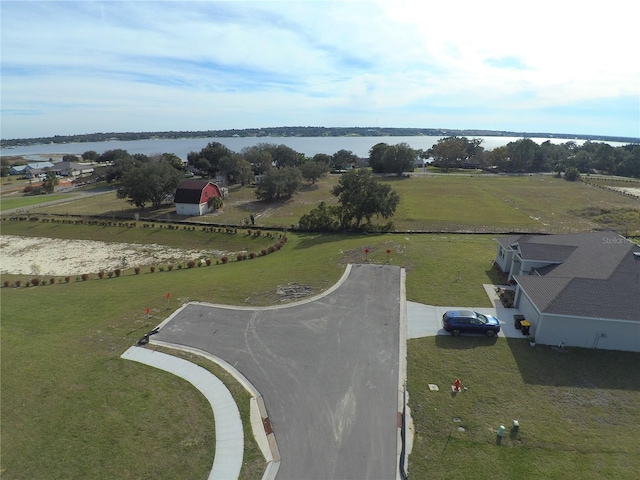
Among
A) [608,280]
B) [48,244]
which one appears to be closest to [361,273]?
[608,280]

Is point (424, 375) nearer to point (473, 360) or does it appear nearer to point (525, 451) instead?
point (473, 360)

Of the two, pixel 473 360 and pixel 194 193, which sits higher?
pixel 194 193

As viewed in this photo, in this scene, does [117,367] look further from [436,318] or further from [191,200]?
[191,200]

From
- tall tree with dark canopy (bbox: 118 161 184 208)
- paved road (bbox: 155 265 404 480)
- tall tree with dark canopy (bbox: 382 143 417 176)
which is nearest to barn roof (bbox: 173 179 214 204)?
tall tree with dark canopy (bbox: 118 161 184 208)

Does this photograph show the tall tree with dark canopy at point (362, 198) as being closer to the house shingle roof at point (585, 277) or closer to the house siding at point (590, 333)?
the house shingle roof at point (585, 277)

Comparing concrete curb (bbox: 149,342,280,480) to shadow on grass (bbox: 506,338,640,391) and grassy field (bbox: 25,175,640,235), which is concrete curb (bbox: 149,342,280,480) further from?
grassy field (bbox: 25,175,640,235)

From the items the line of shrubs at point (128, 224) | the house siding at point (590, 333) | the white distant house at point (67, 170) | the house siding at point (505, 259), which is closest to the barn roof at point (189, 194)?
the line of shrubs at point (128, 224)
